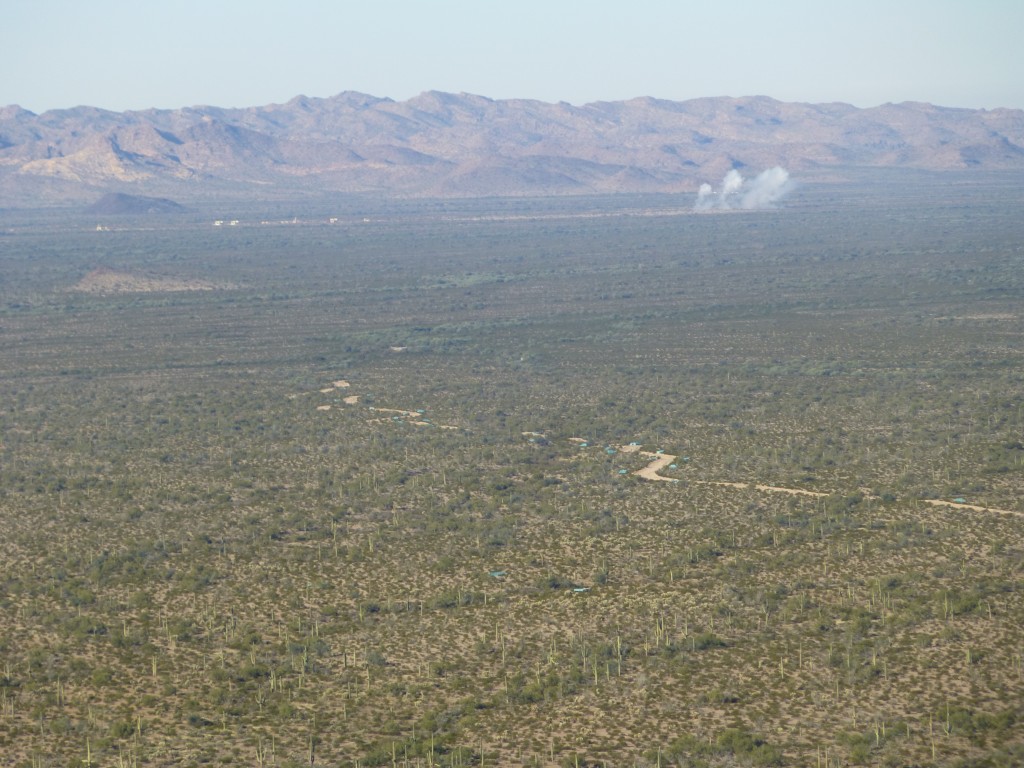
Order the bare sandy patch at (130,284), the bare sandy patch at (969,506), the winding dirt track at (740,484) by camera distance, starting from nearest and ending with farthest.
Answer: the bare sandy patch at (969,506), the winding dirt track at (740,484), the bare sandy patch at (130,284)

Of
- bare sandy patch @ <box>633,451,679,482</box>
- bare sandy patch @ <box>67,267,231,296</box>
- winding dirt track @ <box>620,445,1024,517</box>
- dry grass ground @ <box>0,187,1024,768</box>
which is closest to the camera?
dry grass ground @ <box>0,187,1024,768</box>

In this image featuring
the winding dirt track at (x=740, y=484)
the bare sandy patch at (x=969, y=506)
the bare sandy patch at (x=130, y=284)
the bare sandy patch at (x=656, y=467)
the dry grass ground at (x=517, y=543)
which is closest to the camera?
the dry grass ground at (x=517, y=543)

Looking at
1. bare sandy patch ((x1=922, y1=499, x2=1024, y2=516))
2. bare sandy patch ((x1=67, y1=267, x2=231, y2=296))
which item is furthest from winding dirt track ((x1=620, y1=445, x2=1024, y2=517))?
bare sandy patch ((x1=67, y1=267, x2=231, y2=296))

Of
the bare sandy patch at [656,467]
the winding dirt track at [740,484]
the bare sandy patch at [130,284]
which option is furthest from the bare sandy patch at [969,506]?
the bare sandy patch at [130,284]

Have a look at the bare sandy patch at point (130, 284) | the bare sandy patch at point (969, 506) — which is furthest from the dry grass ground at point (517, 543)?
the bare sandy patch at point (130, 284)

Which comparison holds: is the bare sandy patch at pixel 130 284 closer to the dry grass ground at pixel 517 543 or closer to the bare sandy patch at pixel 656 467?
the dry grass ground at pixel 517 543

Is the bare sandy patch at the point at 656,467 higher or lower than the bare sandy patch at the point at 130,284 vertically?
lower

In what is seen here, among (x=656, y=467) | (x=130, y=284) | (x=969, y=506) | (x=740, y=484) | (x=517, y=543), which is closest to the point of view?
(x=517, y=543)

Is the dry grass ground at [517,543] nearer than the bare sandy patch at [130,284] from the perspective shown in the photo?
Yes

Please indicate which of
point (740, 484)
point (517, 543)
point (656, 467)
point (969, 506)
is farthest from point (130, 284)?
point (969, 506)

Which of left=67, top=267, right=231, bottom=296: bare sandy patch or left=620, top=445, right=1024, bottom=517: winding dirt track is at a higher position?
left=67, top=267, right=231, bottom=296: bare sandy patch

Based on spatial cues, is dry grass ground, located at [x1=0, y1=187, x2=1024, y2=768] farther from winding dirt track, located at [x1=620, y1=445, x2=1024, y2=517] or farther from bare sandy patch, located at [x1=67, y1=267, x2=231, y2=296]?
bare sandy patch, located at [x1=67, y1=267, x2=231, y2=296]

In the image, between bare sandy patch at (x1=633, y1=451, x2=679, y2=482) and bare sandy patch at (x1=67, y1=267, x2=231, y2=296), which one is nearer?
bare sandy patch at (x1=633, y1=451, x2=679, y2=482)

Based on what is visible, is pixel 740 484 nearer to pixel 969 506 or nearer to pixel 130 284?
pixel 969 506
